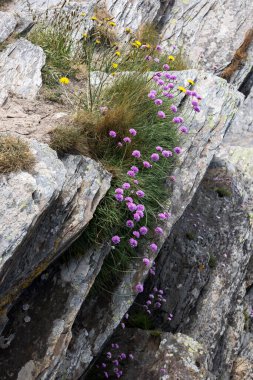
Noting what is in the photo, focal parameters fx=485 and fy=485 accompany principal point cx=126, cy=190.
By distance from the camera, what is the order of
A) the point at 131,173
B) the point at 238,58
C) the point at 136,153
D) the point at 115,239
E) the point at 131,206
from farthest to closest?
1. the point at 238,58
2. the point at 136,153
3. the point at 131,173
4. the point at 115,239
5. the point at 131,206

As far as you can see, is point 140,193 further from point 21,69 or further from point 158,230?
point 21,69

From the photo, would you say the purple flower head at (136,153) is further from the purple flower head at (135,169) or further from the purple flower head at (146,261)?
the purple flower head at (146,261)

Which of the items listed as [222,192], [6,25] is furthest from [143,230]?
[6,25]

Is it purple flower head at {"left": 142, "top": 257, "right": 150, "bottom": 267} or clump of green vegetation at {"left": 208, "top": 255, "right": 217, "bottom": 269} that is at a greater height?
purple flower head at {"left": 142, "top": 257, "right": 150, "bottom": 267}

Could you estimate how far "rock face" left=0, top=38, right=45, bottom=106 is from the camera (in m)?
7.08

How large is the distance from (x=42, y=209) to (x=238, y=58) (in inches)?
413

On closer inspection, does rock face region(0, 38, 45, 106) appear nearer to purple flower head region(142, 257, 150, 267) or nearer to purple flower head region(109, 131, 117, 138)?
purple flower head region(109, 131, 117, 138)

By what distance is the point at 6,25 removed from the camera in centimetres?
880

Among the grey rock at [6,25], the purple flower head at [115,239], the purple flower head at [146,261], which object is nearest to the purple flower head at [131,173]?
the purple flower head at [115,239]

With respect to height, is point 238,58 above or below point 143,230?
above

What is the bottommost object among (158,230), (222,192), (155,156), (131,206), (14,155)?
(222,192)

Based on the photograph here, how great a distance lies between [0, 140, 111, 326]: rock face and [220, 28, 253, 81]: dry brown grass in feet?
27.5

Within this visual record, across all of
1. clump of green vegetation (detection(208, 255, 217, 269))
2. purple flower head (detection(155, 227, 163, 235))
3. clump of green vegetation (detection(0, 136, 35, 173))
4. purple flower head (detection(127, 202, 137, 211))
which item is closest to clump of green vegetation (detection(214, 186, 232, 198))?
clump of green vegetation (detection(208, 255, 217, 269))

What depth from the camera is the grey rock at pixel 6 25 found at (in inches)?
338
